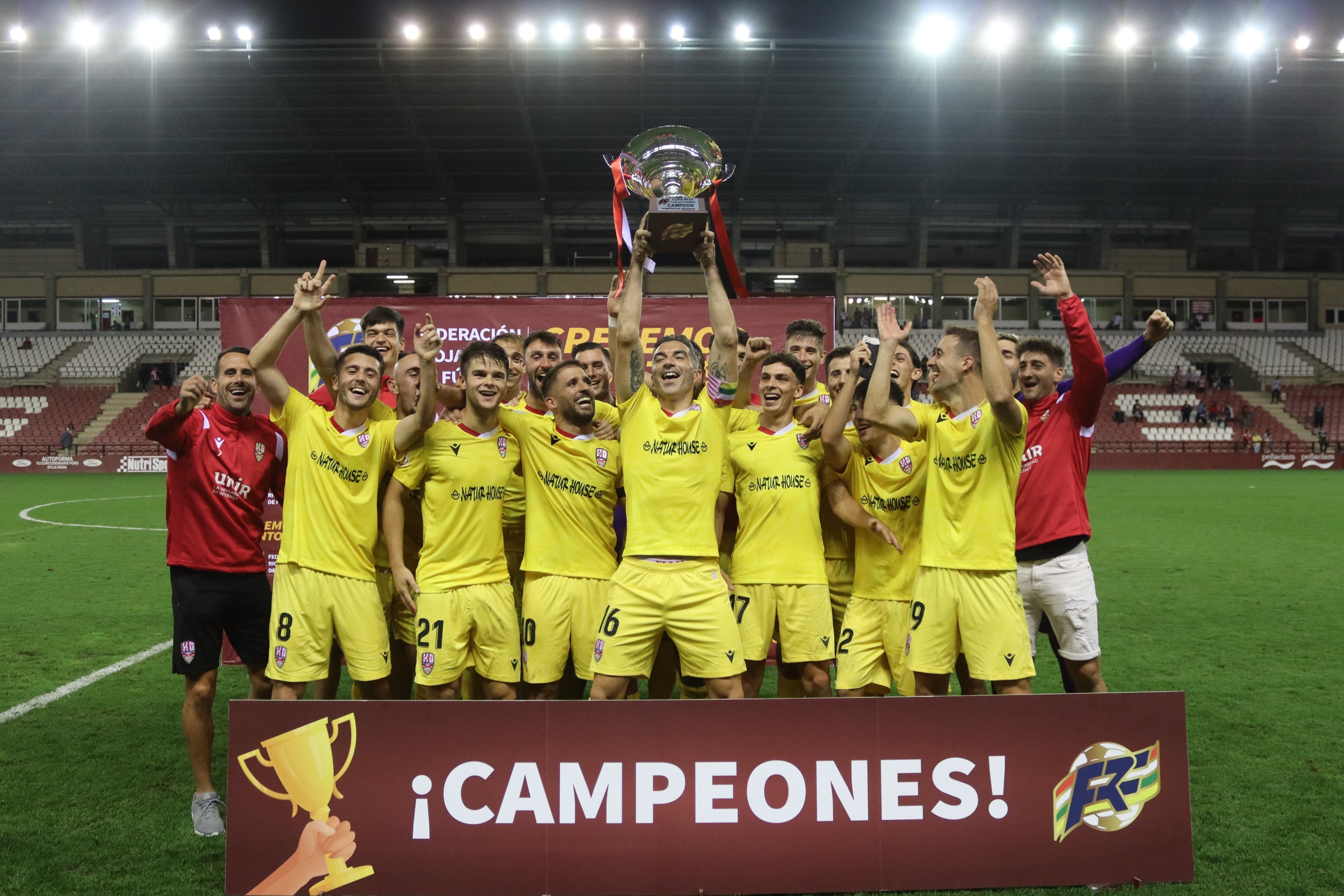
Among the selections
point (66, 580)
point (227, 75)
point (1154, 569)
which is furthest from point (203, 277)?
point (1154, 569)

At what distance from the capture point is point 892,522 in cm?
487

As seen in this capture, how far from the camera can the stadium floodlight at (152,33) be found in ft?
96.8

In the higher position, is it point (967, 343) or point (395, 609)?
point (967, 343)

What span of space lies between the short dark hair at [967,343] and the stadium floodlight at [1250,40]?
34.6 m

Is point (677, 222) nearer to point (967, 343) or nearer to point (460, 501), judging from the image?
point (967, 343)

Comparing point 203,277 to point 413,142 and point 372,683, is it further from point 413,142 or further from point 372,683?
point 372,683

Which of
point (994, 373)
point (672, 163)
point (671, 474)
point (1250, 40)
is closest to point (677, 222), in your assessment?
point (672, 163)

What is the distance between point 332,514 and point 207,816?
1498 millimetres

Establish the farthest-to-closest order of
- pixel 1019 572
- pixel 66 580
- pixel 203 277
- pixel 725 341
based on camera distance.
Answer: pixel 203 277 < pixel 66 580 < pixel 1019 572 < pixel 725 341

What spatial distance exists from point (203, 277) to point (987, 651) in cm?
4517

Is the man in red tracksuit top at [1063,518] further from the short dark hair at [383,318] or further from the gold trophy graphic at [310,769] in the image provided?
the short dark hair at [383,318]

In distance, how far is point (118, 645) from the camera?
7.77 metres

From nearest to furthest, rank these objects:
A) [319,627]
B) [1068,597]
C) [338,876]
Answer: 1. [338,876]
2. [319,627]
3. [1068,597]

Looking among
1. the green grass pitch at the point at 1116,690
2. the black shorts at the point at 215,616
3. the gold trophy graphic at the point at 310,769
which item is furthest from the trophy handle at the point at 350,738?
the black shorts at the point at 215,616
